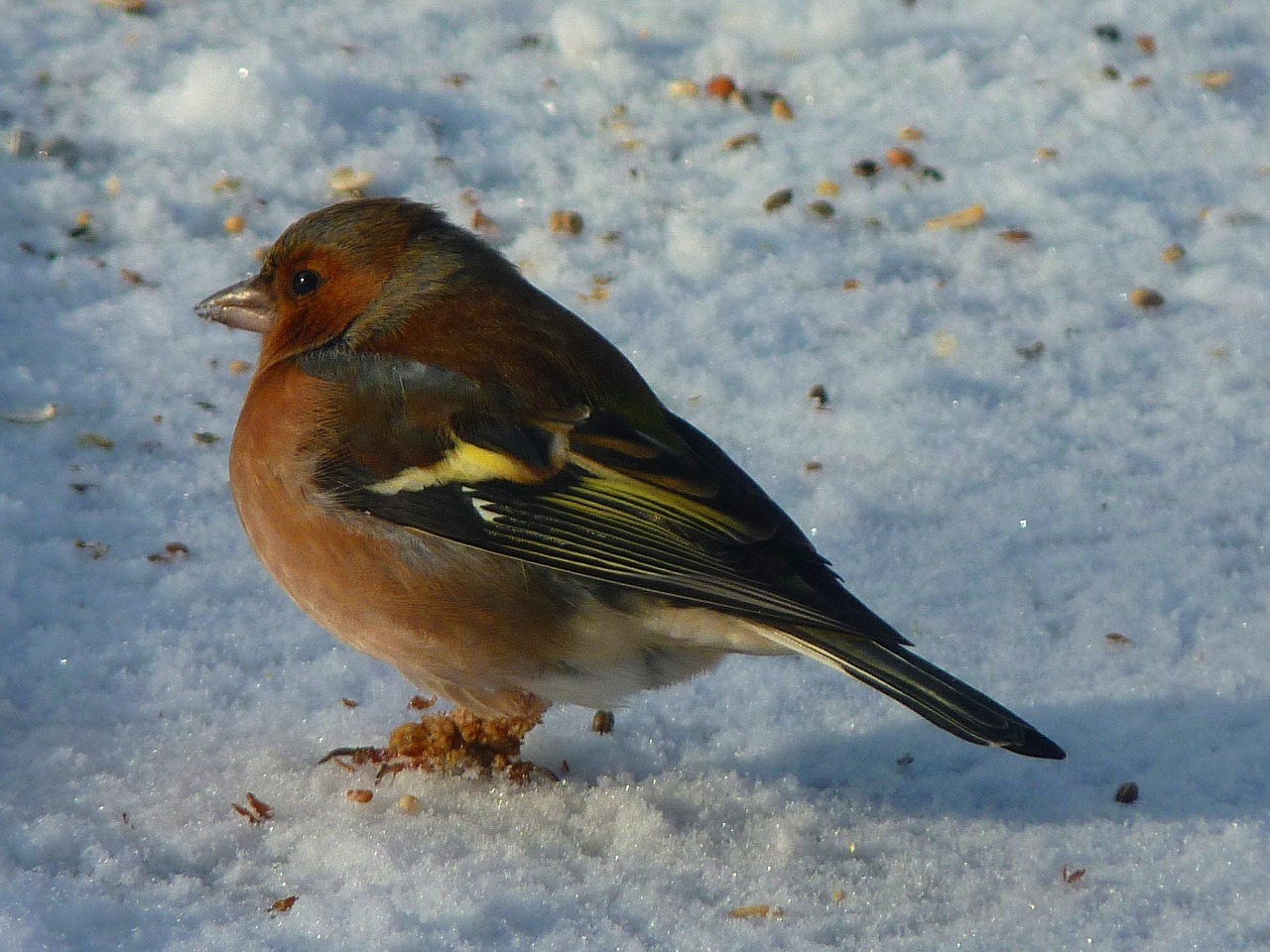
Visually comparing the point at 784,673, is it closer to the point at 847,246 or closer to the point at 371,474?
the point at 371,474

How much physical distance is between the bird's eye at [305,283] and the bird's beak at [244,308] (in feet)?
0.29

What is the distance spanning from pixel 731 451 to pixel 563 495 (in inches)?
52.0

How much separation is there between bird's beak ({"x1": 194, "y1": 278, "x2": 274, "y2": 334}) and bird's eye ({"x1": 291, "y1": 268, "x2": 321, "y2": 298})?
9cm

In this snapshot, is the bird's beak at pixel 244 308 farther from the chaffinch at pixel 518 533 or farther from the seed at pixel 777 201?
the seed at pixel 777 201

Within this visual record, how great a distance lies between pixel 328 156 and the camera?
519 centimetres

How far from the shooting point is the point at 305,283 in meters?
3.52

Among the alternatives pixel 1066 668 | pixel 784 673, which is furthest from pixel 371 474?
pixel 1066 668

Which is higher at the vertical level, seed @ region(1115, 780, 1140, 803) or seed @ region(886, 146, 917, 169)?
seed @ region(886, 146, 917, 169)

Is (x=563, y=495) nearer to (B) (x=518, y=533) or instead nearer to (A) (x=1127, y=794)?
(B) (x=518, y=533)

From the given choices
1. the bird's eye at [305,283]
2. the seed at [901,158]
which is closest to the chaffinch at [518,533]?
the bird's eye at [305,283]

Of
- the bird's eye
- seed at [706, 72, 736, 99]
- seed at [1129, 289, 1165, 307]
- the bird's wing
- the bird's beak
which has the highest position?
seed at [706, 72, 736, 99]

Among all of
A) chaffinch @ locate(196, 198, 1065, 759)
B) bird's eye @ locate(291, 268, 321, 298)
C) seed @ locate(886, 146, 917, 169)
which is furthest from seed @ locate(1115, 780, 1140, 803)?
seed @ locate(886, 146, 917, 169)

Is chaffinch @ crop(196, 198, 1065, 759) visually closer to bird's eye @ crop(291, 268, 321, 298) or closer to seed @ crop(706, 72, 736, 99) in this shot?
bird's eye @ crop(291, 268, 321, 298)

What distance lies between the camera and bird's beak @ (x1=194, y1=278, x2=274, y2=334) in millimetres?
3586
